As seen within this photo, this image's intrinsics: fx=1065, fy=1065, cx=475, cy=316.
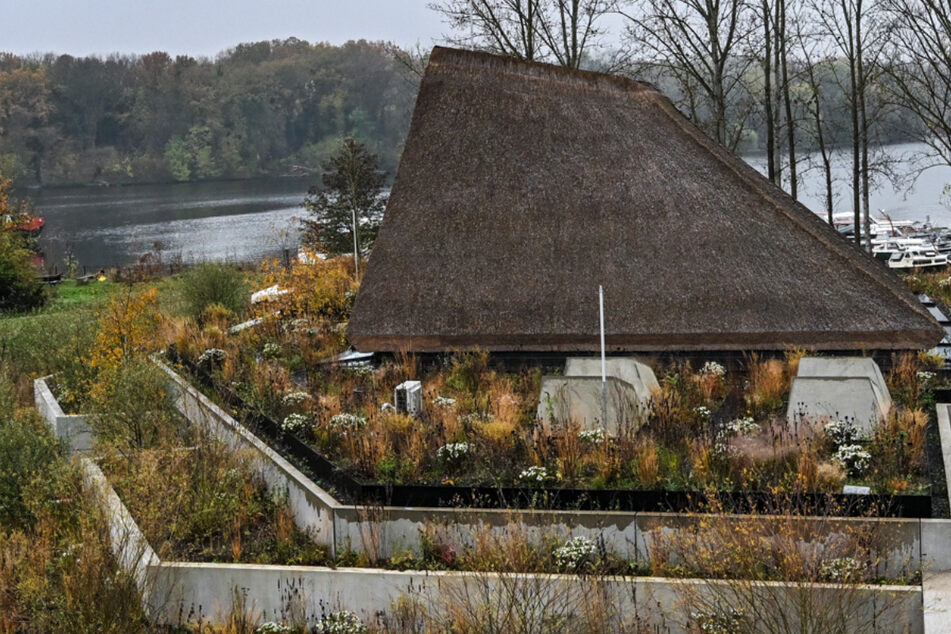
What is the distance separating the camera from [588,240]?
11.9 metres

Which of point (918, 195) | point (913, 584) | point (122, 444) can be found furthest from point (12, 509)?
point (918, 195)

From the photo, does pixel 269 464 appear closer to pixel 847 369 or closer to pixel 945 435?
pixel 847 369

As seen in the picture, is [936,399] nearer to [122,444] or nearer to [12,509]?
[122,444]

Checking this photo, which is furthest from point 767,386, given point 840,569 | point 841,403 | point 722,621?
point 722,621

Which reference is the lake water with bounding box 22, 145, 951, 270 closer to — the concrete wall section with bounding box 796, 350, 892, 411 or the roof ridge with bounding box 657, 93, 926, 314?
the roof ridge with bounding box 657, 93, 926, 314

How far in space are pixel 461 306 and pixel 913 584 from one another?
6.01 metres

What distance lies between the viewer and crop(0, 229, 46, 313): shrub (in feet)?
85.0

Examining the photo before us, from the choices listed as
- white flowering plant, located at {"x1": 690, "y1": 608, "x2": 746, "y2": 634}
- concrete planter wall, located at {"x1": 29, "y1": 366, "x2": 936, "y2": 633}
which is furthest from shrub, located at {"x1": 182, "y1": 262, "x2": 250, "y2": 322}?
white flowering plant, located at {"x1": 690, "y1": 608, "x2": 746, "y2": 634}

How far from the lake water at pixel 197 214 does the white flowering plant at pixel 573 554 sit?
32654 mm

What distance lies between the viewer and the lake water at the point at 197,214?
50.8m

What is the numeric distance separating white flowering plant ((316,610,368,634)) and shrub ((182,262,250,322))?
10.2 metres

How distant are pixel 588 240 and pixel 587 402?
98.4 inches

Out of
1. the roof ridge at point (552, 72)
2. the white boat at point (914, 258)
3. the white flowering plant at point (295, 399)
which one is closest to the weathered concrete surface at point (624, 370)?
the white flowering plant at point (295, 399)

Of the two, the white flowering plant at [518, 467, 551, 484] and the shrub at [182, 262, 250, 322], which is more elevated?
the shrub at [182, 262, 250, 322]
